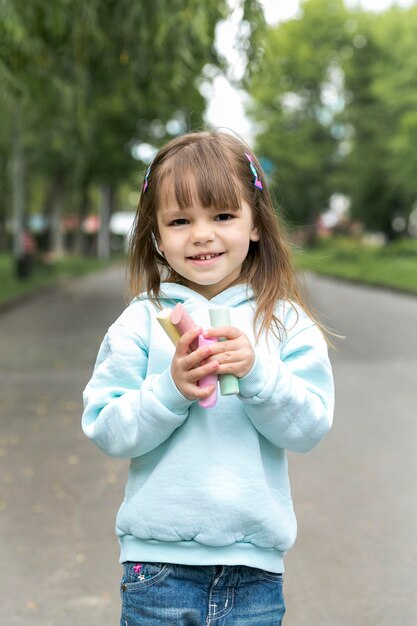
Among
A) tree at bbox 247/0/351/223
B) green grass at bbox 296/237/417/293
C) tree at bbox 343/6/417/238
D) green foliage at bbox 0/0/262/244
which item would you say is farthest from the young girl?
tree at bbox 247/0/351/223

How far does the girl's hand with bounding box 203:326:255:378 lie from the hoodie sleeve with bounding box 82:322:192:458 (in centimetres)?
14

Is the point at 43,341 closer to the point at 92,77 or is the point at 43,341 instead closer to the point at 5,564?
the point at 92,77

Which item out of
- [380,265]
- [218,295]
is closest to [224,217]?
[218,295]

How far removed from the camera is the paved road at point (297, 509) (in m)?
3.84

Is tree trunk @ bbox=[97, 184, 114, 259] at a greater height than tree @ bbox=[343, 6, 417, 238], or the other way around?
tree @ bbox=[343, 6, 417, 238]

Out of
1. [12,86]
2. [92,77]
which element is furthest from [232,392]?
[92,77]

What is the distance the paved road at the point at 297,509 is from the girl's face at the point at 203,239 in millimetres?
1979

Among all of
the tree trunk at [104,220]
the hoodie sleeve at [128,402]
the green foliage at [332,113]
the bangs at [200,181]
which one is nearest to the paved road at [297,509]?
the hoodie sleeve at [128,402]

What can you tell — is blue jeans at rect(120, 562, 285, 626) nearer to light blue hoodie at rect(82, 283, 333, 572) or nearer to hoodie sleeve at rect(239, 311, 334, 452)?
light blue hoodie at rect(82, 283, 333, 572)

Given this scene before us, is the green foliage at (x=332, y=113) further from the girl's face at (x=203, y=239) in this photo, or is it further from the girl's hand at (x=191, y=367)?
the girl's hand at (x=191, y=367)

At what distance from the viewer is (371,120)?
4966cm

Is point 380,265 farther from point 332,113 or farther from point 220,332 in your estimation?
point 220,332

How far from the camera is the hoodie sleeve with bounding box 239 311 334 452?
1.90 metres

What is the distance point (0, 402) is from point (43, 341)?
4713 mm
